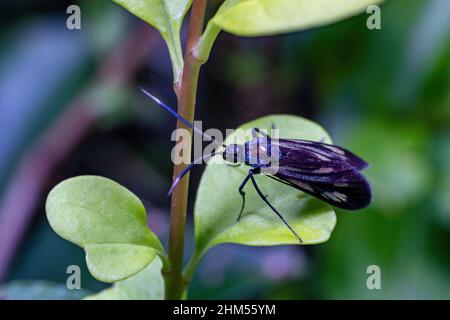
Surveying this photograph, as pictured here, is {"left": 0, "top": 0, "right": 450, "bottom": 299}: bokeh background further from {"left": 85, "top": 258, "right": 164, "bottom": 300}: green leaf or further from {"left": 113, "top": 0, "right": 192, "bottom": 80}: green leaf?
{"left": 113, "top": 0, "right": 192, "bottom": 80}: green leaf

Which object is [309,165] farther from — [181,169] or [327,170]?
[181,169]

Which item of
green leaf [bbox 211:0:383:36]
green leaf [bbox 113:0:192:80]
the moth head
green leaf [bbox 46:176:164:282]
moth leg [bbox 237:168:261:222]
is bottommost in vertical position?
green leaf [bbox 46:176:164:282]

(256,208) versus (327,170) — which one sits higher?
(327,170)

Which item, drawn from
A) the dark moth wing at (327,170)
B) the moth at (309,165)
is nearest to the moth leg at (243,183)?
the moth at (309,165)

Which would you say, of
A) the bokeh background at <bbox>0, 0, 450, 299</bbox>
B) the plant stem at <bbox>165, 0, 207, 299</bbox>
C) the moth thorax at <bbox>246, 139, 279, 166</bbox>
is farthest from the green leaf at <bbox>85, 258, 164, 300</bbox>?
the bokeh background at <bbox>0, 0, 450, 299</bbox>

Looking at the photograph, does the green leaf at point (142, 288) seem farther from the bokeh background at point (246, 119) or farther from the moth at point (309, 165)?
the bokeh background at point (246, 119)

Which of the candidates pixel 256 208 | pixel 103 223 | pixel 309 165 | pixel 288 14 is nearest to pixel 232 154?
pixel 256 208
